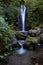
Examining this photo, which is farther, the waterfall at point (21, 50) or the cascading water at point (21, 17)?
the cascading water at point (21, 17)

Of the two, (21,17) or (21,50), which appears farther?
(21,17)

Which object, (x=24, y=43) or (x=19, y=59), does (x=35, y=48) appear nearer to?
(x=24, y=43)

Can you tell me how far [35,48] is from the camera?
10.6 metres

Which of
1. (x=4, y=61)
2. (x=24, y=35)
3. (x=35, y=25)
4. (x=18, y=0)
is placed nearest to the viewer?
(x=4, y=61)

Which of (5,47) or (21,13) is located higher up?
(21,13)

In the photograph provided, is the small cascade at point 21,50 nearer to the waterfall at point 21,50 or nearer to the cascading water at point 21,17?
the waterfall at point 21,50

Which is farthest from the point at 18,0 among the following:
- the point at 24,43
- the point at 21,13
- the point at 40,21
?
the point at 24,43

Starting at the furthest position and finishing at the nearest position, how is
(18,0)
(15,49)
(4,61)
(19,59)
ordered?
(18,0)
(15,49)
(19,59)
(4,61)

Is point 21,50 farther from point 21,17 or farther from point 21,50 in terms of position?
point 21,17

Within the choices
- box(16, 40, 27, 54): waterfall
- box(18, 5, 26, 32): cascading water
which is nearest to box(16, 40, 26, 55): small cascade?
box(16, 40, 27, 54): waterfall

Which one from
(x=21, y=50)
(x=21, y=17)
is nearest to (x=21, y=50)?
A: (x=21, y=50)

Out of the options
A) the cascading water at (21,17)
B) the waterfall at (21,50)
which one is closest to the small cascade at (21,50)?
the waterfall at (21,50)

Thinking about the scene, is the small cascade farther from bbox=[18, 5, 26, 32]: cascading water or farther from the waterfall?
bbox=[18, 5, 26, 32]: cascading water

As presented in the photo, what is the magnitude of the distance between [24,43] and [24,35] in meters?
1.29
